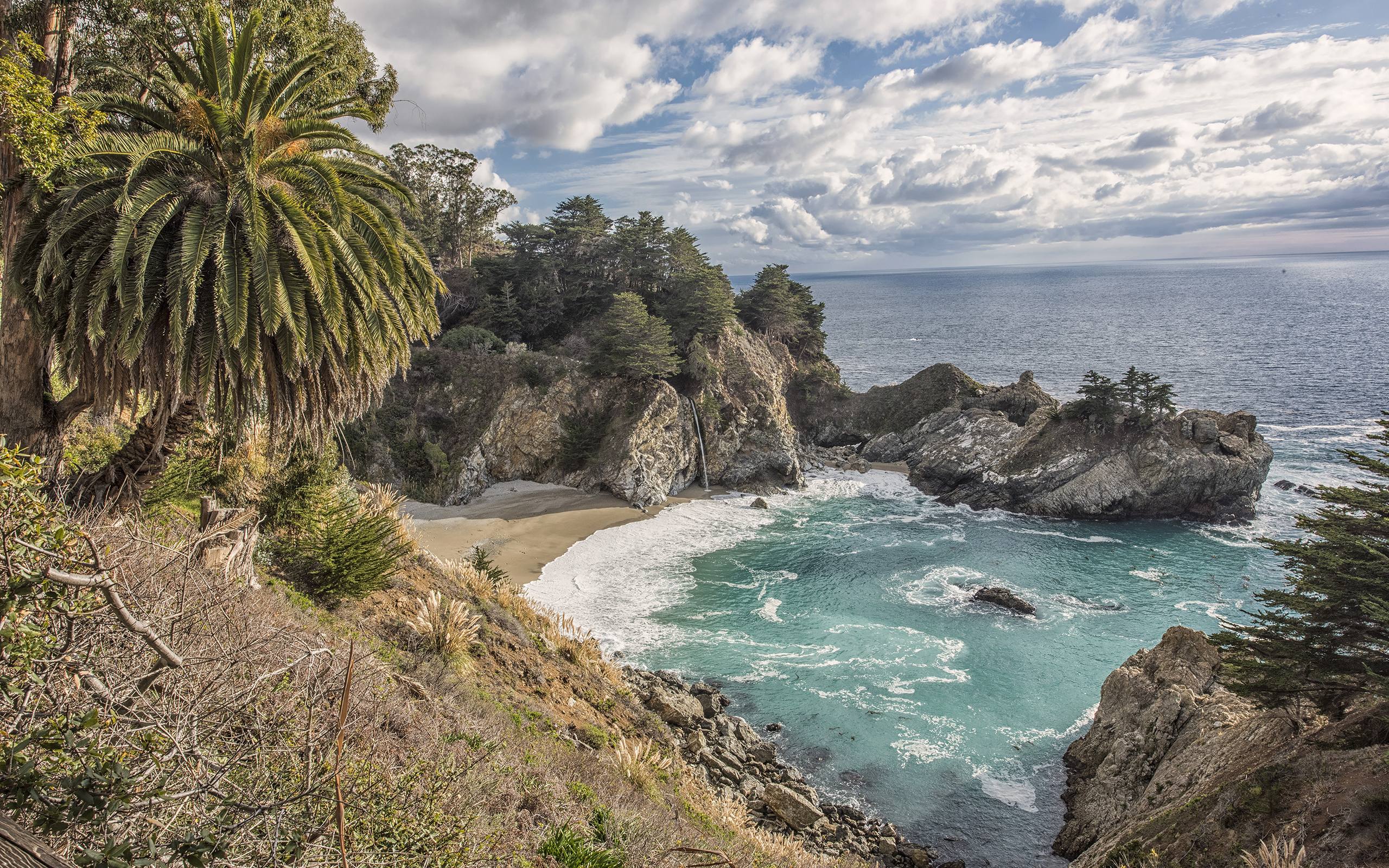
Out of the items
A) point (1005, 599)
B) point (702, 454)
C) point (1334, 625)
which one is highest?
point (1334, 625)

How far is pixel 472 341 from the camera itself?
40.6 meters

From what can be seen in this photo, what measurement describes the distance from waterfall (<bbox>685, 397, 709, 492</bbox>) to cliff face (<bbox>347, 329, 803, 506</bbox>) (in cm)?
19

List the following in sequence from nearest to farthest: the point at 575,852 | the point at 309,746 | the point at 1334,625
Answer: the point at 309,746
the point at 575,852
the point at 1334,625

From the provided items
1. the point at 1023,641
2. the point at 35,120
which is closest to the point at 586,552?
the point at 1023,641

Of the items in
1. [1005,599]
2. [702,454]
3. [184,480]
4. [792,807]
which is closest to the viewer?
[184,480]

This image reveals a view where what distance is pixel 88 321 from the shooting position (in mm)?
7133

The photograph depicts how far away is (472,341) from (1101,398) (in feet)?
121

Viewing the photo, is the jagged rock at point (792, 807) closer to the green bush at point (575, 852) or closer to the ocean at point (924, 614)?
the ocean at point (924, 614)

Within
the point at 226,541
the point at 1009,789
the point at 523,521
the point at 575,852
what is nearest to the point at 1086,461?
the point at 1009,789

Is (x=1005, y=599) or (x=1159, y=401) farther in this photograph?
(x=1159, y=401)

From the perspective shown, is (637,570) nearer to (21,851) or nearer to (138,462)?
(138,462)

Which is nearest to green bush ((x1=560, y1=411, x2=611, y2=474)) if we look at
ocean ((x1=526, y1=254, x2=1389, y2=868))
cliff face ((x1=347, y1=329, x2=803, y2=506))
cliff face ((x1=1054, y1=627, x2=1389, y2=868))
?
cliff face ((x1=347, y1=329, x2=803, y2=506))

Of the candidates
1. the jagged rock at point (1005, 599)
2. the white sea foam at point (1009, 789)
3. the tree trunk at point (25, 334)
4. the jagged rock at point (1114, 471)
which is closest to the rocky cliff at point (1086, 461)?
the jagged rock at point (1114, 471)

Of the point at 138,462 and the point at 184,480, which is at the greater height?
the point at 138,462
